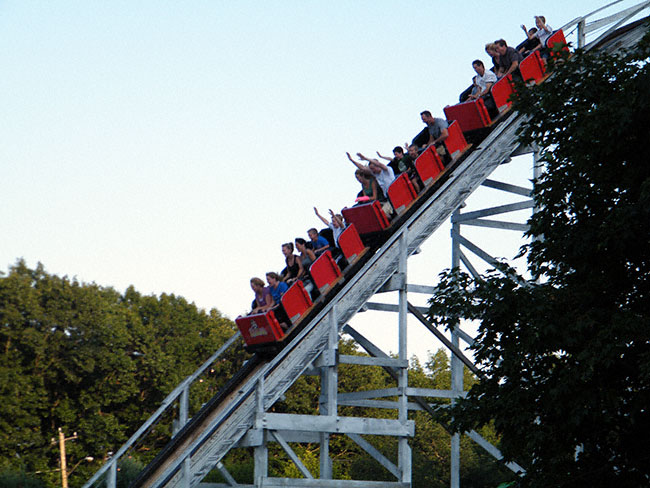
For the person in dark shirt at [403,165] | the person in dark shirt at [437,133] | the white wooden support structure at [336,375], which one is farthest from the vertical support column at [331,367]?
the person in dark shirt at [437,133]

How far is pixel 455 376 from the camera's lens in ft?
58.5

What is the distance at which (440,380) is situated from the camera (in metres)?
63.3

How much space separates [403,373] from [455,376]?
7.51ft

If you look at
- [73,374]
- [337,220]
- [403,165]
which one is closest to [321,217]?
[337,220]

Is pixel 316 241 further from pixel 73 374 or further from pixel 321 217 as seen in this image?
pixel 73 374

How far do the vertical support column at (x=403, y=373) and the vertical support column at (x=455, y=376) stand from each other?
61.7 inches

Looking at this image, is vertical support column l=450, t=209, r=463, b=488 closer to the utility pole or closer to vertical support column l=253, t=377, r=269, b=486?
vertical support column l=253, t=377, r=269, b=486

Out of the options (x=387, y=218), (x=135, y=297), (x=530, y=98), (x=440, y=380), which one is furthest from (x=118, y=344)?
(x=530, y=98)

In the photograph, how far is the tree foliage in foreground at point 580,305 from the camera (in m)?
11.0

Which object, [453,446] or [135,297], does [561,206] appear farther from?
[135,297]

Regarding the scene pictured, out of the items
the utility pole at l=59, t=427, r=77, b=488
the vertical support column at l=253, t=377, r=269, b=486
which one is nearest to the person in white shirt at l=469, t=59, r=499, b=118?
the vertical support column at l=253, t=377, r=269, b=486

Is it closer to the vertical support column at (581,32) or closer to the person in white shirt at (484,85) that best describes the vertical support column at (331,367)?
the person in white shirt at (484,85)

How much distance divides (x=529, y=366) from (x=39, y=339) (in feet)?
109

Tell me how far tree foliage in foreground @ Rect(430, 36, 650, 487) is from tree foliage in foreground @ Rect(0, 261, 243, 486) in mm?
30459
